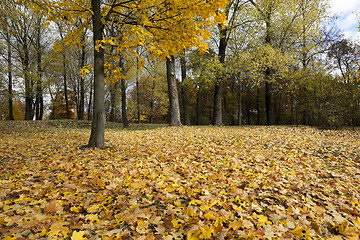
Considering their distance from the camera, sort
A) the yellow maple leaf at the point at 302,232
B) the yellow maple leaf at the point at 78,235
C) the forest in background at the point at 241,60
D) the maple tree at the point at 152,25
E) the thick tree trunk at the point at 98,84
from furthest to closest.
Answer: the forest in background at the point at 241,60, the thick tree trunk at the point at 98,84, the maple tree at the point at 152,25, the yellow maple leaf at the point at 302,232, the yellow maple leaf at the point at 78,235

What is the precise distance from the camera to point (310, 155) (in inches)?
204

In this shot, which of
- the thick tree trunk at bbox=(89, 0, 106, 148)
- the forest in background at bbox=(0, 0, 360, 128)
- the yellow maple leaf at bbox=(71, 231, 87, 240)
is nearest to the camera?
the yellow maple leaf at bbox=(71, 231, 87, 240)

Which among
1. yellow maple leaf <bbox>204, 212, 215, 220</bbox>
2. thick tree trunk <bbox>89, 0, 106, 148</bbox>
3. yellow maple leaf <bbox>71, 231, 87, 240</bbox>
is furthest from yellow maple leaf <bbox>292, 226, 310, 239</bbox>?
thick tree trunk <bbox>89, 0, 106, 148</bbox>

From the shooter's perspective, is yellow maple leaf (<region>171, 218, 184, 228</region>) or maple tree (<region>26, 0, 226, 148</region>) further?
maple tree (<region>26, 0, 226, 148</region>)

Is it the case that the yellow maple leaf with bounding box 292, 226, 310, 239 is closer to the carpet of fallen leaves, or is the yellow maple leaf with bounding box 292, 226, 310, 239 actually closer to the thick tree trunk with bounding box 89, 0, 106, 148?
the carpet of fallen leaves

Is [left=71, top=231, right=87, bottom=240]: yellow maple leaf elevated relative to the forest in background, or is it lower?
lower

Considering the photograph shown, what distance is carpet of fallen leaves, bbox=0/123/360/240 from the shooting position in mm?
1965

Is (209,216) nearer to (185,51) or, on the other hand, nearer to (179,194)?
(179,194)

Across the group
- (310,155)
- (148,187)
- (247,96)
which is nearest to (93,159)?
(148,187)

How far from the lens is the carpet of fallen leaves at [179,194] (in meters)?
1.96

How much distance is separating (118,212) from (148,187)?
0.74 m

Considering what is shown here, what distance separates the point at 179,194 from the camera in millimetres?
2781

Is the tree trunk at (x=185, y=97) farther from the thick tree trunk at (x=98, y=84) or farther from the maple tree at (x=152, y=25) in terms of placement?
the thick tree trunk at (x=98, y=84)

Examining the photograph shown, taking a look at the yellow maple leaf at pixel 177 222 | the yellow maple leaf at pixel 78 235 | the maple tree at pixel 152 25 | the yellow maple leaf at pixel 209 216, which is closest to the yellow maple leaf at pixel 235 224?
the yellow maple leaf at pixel 209 216
